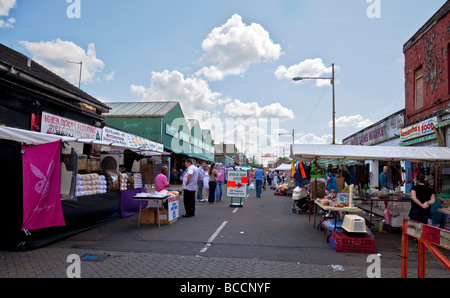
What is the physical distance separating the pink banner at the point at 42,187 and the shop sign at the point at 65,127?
5251 mm

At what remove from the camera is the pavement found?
4984mm

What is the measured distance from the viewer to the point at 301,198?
495 inches

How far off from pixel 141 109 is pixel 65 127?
17.7 meters

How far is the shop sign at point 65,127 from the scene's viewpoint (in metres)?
11.4

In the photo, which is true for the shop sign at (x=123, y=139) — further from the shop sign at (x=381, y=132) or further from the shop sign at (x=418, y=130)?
the shop sign at (x=381, y=132)

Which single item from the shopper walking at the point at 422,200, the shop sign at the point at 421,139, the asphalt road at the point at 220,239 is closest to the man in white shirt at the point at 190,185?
the asphalt road at the point at 220,239

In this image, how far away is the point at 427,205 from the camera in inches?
289

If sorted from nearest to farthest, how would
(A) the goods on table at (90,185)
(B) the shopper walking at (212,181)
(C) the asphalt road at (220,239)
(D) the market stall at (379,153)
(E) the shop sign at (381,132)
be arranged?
(C) the asphalt road at (220,239) < (A) the goods on table at (90,185) < (D) the market stall at (379,153) < (B) the shopper walking at (212,181) < (E) the shop sign at (381,132)

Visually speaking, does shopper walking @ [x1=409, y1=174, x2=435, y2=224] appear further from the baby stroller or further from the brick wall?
the brick wall

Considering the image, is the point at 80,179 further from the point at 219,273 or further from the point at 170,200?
the point at 219,273

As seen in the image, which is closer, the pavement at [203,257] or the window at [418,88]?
the pavement at [203,257]

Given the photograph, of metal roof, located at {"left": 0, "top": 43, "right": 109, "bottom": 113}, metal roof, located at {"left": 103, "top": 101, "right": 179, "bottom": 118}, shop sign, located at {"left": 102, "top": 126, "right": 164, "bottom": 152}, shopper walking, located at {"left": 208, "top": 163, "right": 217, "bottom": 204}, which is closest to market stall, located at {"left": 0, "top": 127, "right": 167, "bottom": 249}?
metal roof, located at {"left": 0, "top": 43, "right": 109, "bottom": 113}

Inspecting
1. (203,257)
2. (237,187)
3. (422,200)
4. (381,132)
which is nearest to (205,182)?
(237,187)

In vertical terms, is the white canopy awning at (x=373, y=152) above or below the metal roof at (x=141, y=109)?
below
